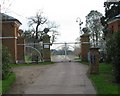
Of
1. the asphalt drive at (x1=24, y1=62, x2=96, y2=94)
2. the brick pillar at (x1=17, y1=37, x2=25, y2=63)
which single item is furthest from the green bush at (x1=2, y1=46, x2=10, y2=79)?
the brick pillar at (x1=17, y1=37, x2=25, y2=63)

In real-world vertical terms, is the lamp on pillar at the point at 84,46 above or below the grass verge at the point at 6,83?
above

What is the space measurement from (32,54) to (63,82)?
1786cm

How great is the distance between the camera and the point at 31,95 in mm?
14453

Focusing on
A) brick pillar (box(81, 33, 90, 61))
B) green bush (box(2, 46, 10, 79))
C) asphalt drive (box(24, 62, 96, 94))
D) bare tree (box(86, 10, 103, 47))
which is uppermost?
bare tree (box(86, 10, 103, 47))

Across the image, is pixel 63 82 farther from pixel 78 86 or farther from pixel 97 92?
pixel 97 92

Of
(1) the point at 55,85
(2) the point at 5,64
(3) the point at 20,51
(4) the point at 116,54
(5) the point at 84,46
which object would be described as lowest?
(1) the point at 55,85

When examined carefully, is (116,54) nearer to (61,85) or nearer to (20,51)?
(61,85)

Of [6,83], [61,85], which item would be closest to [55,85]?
[61,85]

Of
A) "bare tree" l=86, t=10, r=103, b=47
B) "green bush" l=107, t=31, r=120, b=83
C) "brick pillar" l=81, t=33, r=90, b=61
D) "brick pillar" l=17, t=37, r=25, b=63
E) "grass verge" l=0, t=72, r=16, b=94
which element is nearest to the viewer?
"grass verge" l=0, t=72, r=16, b=94

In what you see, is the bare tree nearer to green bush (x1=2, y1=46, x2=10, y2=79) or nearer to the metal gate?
the metal gate

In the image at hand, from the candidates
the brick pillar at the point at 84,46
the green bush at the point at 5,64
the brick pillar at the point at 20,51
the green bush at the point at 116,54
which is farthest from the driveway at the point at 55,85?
the brick pillar at the point at 20,51

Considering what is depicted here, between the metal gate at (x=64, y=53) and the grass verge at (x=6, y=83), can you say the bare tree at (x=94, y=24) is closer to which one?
the metal gate at (x=64, y=53)

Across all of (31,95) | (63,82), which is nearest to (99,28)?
(63,82)

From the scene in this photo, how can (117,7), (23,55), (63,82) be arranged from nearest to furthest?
(63,82) → (23,55) → (117,7)
